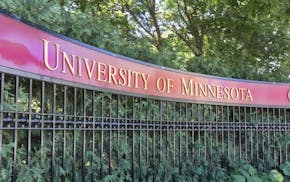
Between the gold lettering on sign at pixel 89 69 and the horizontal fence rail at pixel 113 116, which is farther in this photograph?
the gold lettering on sign at pixel 89 69

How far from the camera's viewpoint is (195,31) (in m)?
12.7

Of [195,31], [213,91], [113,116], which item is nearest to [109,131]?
[113,116]

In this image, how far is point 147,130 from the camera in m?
5.52

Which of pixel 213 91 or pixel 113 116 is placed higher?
pixel 213 91

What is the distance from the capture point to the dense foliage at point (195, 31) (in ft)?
17.2

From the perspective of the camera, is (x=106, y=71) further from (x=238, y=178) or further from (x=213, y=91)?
(x=238, y=178)

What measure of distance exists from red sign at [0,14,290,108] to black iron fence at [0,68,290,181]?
0.13 meters

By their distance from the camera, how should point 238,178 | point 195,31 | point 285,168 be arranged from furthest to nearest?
point 195,31 < point 285,168 < point 238,178

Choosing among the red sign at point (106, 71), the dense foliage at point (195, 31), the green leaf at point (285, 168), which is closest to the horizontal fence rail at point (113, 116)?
the red sign at point (106, 71)

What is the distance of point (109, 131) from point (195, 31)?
8346 mm

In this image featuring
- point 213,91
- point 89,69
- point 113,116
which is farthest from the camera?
point 213,91

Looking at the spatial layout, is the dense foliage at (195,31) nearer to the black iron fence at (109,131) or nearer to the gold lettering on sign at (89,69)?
the gold lettering on sign at (89,69)

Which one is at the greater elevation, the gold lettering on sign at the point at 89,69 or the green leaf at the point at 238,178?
the gold lettering on sign at the point at 89,69

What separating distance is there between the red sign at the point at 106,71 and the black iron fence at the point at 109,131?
13cm
